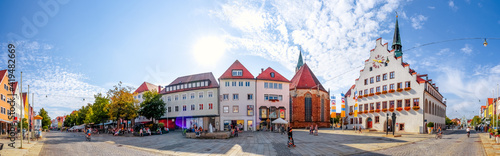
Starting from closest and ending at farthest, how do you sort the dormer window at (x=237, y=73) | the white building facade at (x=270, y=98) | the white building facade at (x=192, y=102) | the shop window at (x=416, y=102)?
1. the shop window at (x=416, y=102)
2. the white building facade at (x=270, y=98)
3. the dormer window at (x=237, y=73)
4. the white building facade at (x=192, y=102)

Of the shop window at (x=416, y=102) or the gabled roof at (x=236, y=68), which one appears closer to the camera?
the shop window at (x=416, y=102)

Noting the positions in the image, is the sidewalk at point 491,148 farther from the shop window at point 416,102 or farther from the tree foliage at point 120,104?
the tree foliage at point 120,104

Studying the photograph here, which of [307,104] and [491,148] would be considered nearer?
[491,148]

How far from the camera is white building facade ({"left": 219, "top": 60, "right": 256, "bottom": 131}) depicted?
60.9 meters

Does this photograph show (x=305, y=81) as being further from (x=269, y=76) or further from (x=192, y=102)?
(x=192, y=102)

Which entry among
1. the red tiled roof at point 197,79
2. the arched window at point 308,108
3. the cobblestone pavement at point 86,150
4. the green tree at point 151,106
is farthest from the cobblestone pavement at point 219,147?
the arched window at point 308,108

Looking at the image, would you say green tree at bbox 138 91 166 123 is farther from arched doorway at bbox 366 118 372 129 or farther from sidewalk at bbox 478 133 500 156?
sidewalk at bbox 478 133 500 156

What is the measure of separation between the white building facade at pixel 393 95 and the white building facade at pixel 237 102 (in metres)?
20.8

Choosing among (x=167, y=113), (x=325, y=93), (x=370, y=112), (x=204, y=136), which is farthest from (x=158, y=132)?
(x=325, y=93)

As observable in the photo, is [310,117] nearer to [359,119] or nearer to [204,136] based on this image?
[359,119]

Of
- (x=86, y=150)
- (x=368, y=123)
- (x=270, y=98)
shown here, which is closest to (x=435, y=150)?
(x=86, y=150)

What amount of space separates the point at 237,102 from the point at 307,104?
22.7 meters

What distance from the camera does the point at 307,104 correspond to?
76.6 metres

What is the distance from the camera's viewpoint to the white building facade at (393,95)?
52781 mm
